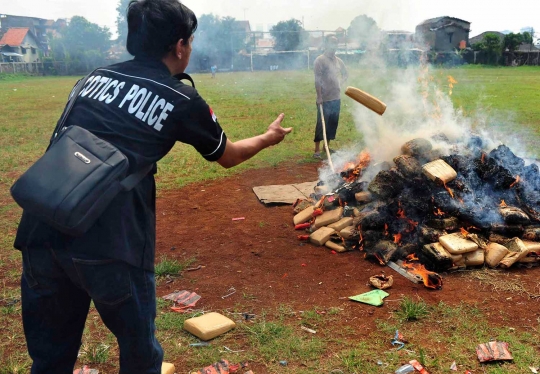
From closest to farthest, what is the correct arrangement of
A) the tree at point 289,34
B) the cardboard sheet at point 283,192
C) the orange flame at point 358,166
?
the orange flame at point 358,166 → the cardboard sheet at point 283,192 → the tree at point 289,34

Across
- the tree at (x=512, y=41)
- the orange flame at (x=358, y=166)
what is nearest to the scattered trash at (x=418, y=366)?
the orange flame at (x=358, y=166)

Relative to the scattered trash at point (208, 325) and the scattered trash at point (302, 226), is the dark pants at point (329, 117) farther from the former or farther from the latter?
the scattered trash at point (208, 325)

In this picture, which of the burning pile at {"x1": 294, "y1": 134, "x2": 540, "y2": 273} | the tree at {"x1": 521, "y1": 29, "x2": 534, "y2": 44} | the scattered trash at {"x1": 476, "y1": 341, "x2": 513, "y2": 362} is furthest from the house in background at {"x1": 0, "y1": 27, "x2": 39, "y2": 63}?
the scattered trash at {"x1": 476, "y1": 341, "x2": 513, "y2": 362}

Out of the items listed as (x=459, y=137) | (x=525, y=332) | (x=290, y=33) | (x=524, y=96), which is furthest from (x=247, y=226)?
(x=524, y=96)

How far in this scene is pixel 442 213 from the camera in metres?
4.69

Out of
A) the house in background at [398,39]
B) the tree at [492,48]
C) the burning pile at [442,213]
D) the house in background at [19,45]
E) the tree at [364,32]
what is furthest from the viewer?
the house in background at [19,45]

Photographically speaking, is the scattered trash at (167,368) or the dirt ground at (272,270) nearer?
the scattered trash at (167,368)

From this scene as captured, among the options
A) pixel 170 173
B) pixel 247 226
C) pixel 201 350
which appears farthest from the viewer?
pixel 170 173

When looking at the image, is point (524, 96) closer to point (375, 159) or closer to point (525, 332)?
point (375, 159)

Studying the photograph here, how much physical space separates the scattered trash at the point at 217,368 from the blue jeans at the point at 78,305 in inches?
36.0

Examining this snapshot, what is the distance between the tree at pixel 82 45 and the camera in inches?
1448

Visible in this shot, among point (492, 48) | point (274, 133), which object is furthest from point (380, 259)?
point (492, 48)

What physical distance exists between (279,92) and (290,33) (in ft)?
17.1

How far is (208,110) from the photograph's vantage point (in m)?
2.14
